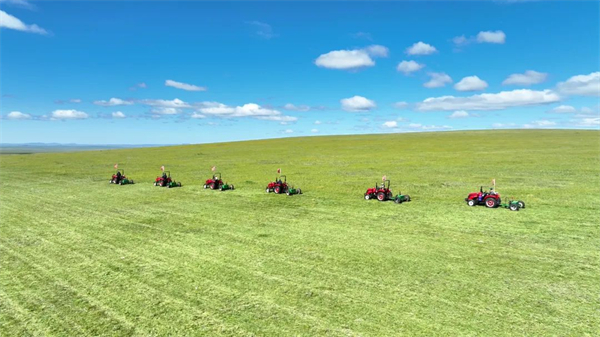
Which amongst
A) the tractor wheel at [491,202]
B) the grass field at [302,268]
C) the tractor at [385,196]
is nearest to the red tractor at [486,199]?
the tractor wheel at [491,202]

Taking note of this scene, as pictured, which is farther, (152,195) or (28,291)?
(152,195)

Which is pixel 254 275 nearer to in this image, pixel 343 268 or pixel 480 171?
pixel 343 268

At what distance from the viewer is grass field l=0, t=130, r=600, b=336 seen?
8039 mm

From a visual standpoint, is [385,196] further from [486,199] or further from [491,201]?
[491,201]

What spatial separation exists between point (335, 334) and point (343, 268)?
142 inches

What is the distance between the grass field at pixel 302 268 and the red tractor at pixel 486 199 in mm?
839

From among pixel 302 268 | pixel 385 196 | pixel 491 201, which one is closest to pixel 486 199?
pixel 491 201

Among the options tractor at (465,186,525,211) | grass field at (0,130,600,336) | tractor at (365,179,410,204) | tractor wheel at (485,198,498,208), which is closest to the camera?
grass field at (0,130,600,336)

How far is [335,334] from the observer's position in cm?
753

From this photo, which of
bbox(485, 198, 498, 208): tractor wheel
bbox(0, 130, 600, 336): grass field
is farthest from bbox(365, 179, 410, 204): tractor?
bbox(485, 198, 498, 208): tractor wheel

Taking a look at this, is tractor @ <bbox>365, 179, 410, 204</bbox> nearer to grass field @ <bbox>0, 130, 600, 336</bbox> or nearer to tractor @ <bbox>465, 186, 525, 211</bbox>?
grass field @ <bbox>0, 130, 600, 336</bbox>

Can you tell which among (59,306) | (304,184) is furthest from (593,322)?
(304,184)

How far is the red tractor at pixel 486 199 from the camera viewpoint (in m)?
19.1

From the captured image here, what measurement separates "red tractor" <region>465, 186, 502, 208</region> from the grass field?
84 centimetres
